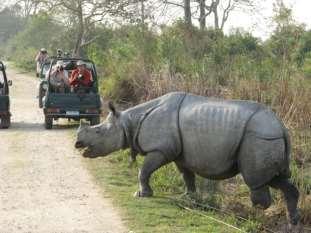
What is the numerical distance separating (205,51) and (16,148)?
36.9 ft

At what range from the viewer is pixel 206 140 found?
354 inches

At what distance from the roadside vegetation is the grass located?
0.04ft

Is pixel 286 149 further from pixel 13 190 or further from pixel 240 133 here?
pixel 13 190

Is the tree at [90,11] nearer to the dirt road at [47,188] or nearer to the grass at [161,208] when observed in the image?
the dirt road at [47,188]

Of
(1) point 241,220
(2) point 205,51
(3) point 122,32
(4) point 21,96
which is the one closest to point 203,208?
(1) point 241,220

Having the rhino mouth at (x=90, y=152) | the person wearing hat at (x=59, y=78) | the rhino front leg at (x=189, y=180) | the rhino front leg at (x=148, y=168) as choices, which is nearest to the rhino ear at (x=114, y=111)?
the rhino mouth at (x=90, y=152)

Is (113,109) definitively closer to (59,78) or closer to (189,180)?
(189,180)

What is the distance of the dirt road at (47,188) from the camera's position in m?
8.36

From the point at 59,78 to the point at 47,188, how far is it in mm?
7761

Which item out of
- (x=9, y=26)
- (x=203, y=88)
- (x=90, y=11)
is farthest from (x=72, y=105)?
(x=9, y=26)

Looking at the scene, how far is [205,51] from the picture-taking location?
24422mm

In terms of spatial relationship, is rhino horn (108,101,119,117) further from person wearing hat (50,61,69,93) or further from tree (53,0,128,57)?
tree (53,0,128,57)

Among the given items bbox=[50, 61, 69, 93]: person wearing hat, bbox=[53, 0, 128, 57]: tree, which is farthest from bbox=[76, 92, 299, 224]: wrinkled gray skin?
bbox=[53, 0, 128, 57]: tree

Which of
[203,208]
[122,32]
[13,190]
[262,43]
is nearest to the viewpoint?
[203,208]
